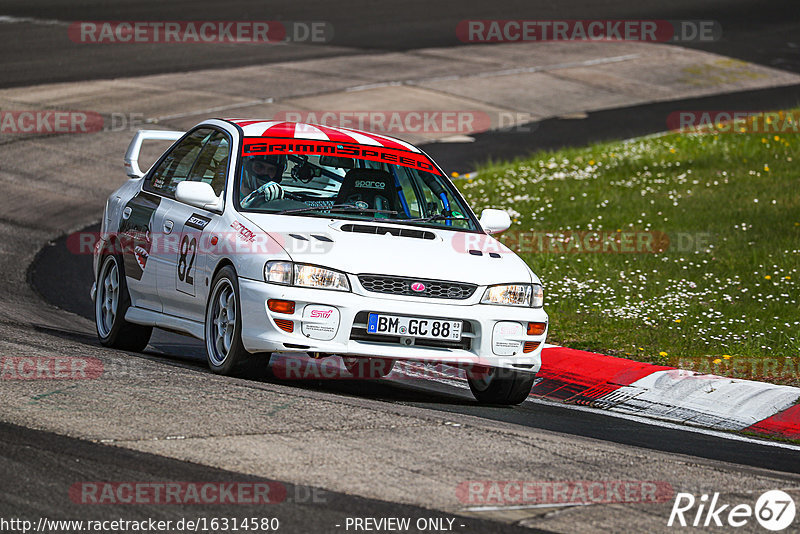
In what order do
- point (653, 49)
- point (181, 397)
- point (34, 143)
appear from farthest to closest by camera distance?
point (653, 49) < point (34, 143) < point (181, 397)

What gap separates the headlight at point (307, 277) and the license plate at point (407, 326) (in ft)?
0.86

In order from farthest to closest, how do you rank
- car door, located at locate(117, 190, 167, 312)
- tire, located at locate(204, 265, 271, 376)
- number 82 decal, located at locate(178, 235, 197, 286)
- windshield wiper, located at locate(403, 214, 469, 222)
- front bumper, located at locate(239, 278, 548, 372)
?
car door, located at locate(117, 190, 167, 312) → windshield wiper, located at locate(403, 214, 469, 222) → number 82 decal, located at locate(178, 235, 197, 286) → tire, located at locate(204, 265, 271, 376) → front bumper, located at locate(239, 278, 548, 372)

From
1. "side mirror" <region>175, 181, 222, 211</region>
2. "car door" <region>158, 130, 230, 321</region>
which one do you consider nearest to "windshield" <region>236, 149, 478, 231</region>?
"side mirror" <region>175, 181, 222, 211</region>

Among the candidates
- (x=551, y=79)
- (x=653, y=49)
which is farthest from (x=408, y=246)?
(x=653, y=49)

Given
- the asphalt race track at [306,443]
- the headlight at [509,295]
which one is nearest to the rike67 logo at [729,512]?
the asphalt race track at [306,443]

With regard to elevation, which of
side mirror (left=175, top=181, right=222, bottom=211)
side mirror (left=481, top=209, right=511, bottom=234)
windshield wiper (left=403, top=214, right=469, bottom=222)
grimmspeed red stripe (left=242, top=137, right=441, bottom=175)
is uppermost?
grimmspeed red stripe (left=242, top=137, right=441, bottom=175)

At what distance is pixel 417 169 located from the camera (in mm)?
9297

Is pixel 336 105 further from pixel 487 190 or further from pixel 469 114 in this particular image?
pixel 487 190

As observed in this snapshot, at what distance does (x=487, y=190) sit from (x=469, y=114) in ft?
17.7

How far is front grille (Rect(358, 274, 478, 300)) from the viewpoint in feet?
Answer: 25.2

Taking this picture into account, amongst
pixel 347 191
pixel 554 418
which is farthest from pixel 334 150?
pixel 554 418

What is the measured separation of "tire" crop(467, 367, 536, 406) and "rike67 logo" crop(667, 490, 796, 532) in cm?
251

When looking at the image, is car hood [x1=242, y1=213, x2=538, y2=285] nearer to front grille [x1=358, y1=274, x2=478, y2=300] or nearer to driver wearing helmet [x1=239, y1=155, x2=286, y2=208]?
front grille [x1=358, y1=274, x2=478, y2=300]

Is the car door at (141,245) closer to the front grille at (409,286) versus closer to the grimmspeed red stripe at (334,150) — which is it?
the grimmspeed red stripe at (334,150)
